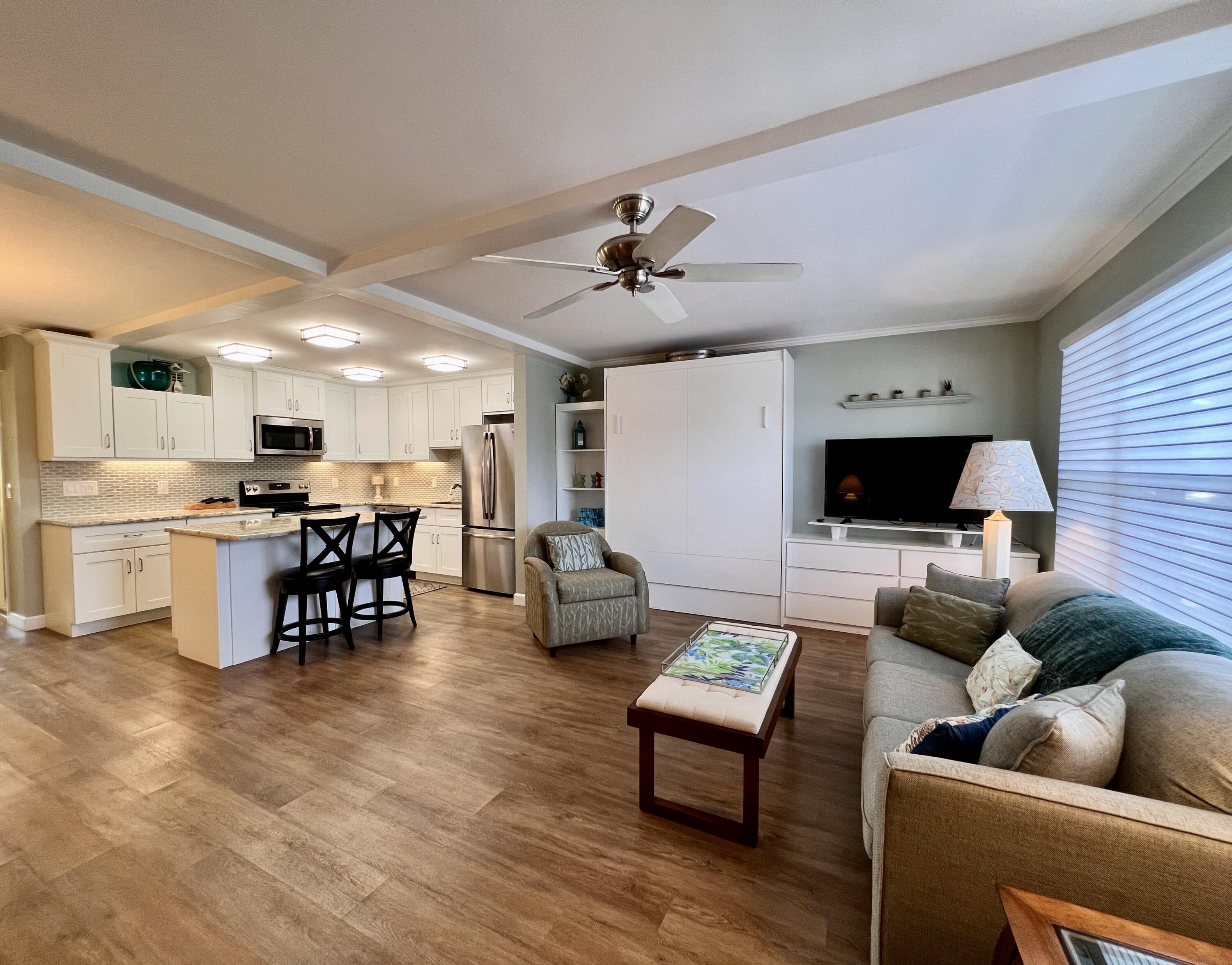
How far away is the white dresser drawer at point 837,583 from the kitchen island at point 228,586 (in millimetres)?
3699

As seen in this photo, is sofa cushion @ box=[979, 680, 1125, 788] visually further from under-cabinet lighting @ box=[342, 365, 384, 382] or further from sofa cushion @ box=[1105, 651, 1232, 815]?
under-cabinet lighting @ box=[342, 365, 384, 382]

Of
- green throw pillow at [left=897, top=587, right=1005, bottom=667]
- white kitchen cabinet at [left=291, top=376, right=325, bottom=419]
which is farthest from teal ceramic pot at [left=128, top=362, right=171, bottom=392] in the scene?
green throw pillow at [left=897, top=587, right=1005, bottom=667]

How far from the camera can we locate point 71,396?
411cm

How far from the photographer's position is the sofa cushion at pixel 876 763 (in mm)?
1254

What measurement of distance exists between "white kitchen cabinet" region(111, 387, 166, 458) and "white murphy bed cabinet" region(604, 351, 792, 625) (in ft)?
13.9

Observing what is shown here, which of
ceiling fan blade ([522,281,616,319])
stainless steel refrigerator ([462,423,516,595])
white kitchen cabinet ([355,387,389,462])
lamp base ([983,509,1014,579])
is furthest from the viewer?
white kitchen cabinet ([355,387,389,462])

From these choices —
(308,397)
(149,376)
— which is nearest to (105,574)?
(149,376)

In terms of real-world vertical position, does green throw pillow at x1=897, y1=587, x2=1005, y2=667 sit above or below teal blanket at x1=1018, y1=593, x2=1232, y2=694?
below

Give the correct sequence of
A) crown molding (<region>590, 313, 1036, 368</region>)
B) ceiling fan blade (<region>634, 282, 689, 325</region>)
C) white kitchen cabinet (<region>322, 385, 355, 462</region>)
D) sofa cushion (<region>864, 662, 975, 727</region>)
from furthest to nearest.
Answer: white kitchen cabinet (<region>322, 385, 355, 462</region>) → crown molding (<region>590, 313, 1036, 368</region>) → ceiling fan blade (<region>634, 282, 689, 325</region>) → sofa cushion (<region>864, 662, 975, 727</region>)

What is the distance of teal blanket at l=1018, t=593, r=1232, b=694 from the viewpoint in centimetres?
155

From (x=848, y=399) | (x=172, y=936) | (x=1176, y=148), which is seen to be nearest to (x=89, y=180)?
(x=172, y=936)

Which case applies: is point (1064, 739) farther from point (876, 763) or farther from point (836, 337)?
point (836, 337)

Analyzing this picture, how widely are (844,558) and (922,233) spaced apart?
244cm

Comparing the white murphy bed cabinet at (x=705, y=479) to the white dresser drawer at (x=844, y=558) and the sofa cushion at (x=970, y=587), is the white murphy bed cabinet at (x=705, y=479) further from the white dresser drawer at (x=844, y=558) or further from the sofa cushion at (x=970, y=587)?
the sofa cushion at (x=970, y=587)
